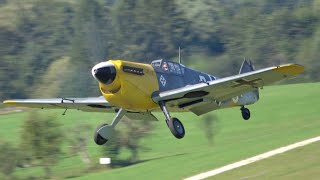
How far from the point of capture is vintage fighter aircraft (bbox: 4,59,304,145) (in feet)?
62.2

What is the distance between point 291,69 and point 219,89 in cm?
Result: 226

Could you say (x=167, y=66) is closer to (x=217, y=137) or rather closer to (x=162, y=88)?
(x=162, y=88)

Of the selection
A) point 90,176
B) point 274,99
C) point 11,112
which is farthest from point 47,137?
point 274,99

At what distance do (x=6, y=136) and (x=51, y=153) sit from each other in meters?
12.1

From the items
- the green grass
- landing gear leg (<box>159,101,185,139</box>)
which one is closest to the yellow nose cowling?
landing gear leg (<box>159,101,185,139</box>)

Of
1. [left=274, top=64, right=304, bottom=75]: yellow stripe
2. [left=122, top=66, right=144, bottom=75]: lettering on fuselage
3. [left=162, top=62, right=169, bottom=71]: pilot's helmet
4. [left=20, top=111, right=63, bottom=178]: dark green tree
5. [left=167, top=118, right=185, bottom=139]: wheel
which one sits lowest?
[left=167, top=118, right=185, bottom=139]: wheel

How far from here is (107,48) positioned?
8206 centimetres

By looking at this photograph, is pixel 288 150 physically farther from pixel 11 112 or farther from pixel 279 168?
pixel 11 112

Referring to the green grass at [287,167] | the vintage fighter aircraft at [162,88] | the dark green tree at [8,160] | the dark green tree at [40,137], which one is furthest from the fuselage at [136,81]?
the dark green tree at [8,160]

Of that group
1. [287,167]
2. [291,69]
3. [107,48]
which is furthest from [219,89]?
[107,48]

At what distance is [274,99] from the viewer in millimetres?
62688

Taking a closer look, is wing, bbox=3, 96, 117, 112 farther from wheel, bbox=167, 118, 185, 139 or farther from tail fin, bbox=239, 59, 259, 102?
tail fin, bbox=239, 59, 259, 102

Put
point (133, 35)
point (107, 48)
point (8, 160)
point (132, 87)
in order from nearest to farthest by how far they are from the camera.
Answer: point (132, 87) → point (8, 160) → point (107, 48) → point (133, 35)

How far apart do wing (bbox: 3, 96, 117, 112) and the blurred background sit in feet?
82.3
